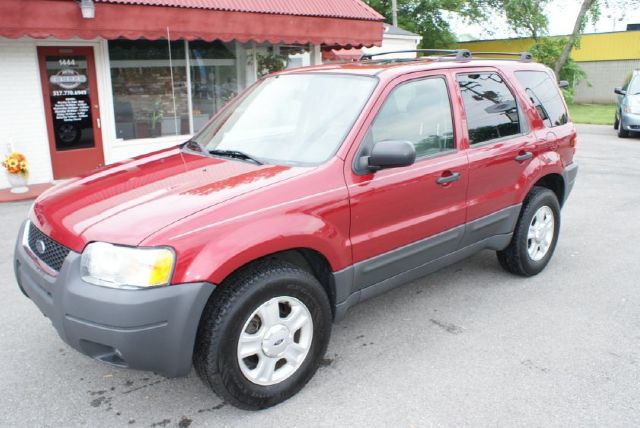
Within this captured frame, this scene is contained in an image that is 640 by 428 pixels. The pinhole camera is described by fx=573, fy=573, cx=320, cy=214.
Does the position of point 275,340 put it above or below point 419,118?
below

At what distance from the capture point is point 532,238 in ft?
16.1

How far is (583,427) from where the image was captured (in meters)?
2.92

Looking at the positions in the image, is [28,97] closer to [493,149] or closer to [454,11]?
[493,149]

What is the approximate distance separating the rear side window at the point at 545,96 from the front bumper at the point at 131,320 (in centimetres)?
345

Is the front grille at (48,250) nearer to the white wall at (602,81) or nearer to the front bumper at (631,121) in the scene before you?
the front bumper at (631,121)

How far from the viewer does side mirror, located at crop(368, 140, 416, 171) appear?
3.21 metres

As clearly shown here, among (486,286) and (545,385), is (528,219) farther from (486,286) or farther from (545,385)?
(545,385)

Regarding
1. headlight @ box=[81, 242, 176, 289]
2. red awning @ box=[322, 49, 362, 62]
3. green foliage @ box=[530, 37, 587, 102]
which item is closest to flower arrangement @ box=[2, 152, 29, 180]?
headlight @ box=[81, 242, 176, 289]

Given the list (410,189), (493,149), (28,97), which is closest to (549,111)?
(493,149)

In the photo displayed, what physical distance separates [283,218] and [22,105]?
7763 millimetres

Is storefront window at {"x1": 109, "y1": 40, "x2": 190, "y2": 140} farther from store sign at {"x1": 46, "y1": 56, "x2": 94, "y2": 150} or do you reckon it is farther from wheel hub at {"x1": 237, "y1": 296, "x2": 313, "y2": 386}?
wheel hub at {"x1": 237, "y1": 296, "x2": 313, "y2": 386}

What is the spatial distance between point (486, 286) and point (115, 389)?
302cm

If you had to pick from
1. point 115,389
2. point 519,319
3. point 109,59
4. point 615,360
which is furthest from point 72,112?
point 615,360

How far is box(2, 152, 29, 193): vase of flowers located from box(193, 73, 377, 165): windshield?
17.8ft
